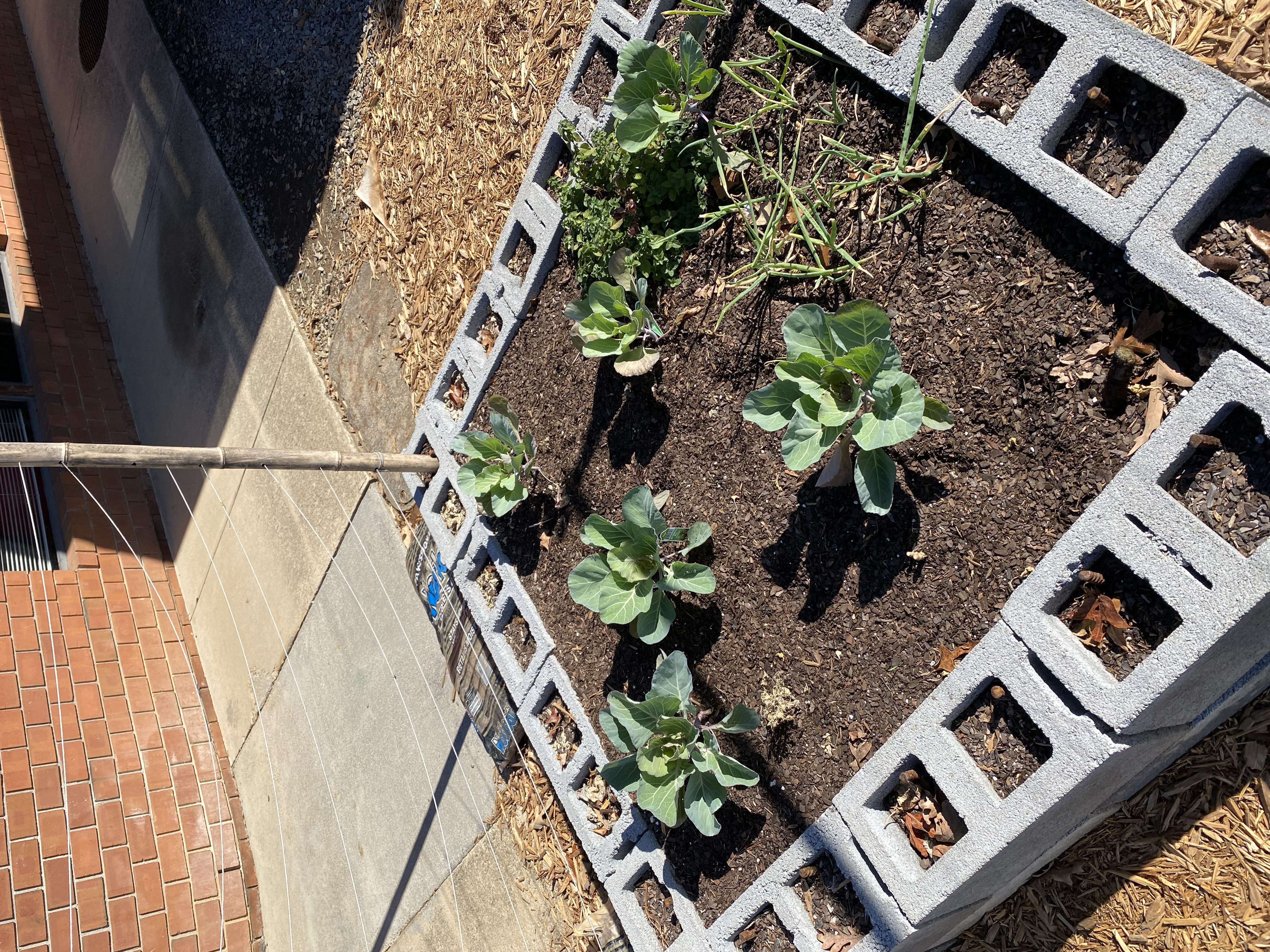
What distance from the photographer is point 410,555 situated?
4.23 metres

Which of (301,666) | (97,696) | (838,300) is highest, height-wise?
(838,300)

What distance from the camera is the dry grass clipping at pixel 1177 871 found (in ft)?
7.40

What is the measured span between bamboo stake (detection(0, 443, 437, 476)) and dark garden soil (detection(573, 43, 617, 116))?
174 cm

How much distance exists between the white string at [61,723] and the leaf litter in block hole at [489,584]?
78.7 inches

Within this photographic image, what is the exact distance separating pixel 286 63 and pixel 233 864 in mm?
4850

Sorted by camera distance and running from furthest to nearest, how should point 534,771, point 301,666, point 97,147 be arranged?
point 97,147 → point 301,666 → point 534,771

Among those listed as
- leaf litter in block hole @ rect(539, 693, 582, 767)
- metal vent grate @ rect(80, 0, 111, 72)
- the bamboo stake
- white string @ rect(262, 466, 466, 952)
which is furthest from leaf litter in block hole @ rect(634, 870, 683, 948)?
metal vent grate @ rect(80, 0, 111, 72)

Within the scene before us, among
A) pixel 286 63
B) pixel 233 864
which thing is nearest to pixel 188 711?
pixel 233 864

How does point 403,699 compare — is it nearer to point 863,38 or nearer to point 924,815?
point 924,815

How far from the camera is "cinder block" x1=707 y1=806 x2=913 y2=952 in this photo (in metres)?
2.42

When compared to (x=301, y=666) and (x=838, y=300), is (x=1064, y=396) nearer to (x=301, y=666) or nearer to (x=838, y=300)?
(x=838, y=300)

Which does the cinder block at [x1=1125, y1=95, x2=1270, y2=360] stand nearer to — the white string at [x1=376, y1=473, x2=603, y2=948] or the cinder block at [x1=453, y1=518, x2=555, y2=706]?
the cinder block at [x1=453, y1=518, x2=555, y2=706]

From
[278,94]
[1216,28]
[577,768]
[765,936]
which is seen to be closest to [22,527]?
[278,94]

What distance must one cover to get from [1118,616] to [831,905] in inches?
49.8
